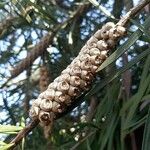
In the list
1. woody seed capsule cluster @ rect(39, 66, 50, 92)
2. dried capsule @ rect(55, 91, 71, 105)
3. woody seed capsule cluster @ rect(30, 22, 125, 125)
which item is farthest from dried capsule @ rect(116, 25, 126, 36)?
woody seed capsule cluster @ rect(39, 66, 50, 92)

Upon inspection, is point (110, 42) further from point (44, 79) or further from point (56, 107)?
point (44, 79)

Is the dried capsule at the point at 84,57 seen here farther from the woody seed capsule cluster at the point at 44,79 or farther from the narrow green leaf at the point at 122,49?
the woody seed capsule cluster at the point at 44,79

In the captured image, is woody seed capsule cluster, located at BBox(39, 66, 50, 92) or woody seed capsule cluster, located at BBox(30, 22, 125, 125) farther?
woody seed capsule cluster, located at BBox(39, 66, 50, 92)

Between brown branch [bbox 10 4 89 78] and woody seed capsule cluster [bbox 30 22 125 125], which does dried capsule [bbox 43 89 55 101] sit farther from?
brown branch [bbox 10 4 89 78]

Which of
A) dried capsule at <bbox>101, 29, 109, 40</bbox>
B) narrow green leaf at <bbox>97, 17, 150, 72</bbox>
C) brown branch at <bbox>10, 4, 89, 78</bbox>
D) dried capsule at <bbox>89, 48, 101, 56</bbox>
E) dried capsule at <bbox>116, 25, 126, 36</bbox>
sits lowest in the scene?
narrow green leaf at <bbox>97, 17, 150, 72</bbox>

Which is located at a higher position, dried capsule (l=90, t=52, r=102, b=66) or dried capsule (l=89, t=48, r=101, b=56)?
dried capsule (l=89, t=48, r=101, b=56)

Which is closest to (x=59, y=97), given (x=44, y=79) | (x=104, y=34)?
(x=104, y=34)
